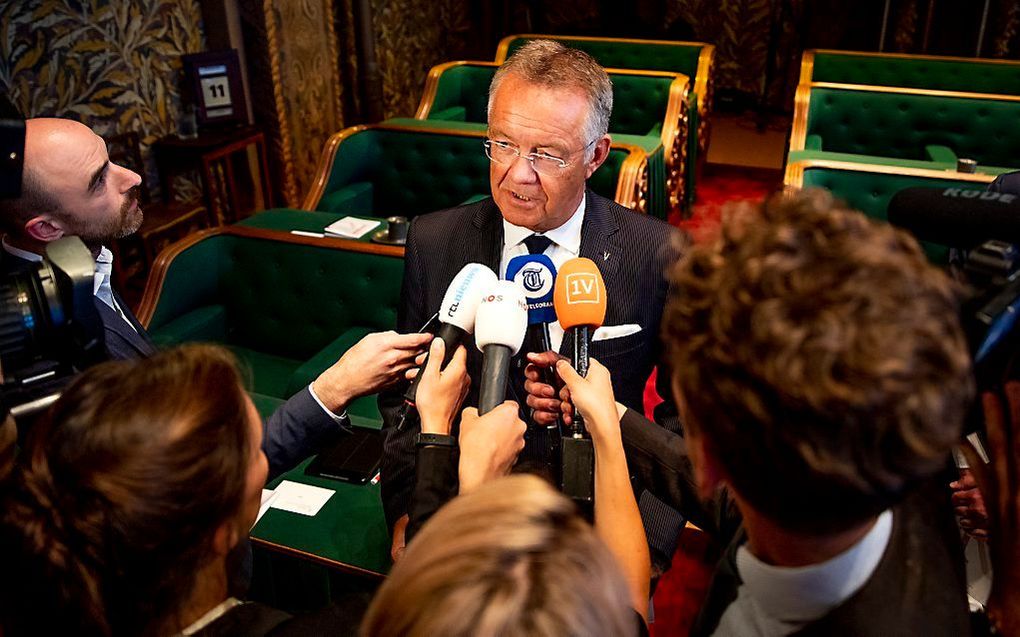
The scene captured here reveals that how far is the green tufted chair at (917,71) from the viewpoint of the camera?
5.51 metres

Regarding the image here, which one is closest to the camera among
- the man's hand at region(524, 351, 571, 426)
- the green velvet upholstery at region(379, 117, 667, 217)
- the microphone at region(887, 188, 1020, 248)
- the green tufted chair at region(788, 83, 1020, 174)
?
the microphone at region(887, 188, 1020, 248)

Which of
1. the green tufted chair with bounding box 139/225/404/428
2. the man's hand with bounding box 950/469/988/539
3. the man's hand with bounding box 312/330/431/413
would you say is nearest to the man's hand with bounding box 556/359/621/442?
the man's hand with bounding box 312/330/431/413

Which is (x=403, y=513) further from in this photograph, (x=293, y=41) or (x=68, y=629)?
(x=293, y=41)

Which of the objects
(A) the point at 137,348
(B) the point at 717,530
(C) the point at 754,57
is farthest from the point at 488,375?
(C) the point at 754,57

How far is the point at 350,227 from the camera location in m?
3.41

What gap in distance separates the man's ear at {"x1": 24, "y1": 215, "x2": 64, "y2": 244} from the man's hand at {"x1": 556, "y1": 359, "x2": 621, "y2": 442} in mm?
1380

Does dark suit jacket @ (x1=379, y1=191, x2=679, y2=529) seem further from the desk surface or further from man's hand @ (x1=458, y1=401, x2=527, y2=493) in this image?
man's hand @ (x1=458, y1=401, x2=527, y2=493)

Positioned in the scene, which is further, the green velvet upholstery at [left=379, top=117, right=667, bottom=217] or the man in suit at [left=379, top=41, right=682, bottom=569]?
the green velvet upholstery at [left=379, top=117, right=667, bottom=217]

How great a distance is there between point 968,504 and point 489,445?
93 cm

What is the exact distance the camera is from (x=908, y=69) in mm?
5918

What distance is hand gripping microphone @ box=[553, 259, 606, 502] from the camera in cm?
111

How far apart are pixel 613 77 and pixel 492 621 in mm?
5459

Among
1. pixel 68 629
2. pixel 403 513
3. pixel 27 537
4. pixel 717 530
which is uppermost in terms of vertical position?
pixel 27 537

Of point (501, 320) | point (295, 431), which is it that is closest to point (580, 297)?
point (501, 320)
